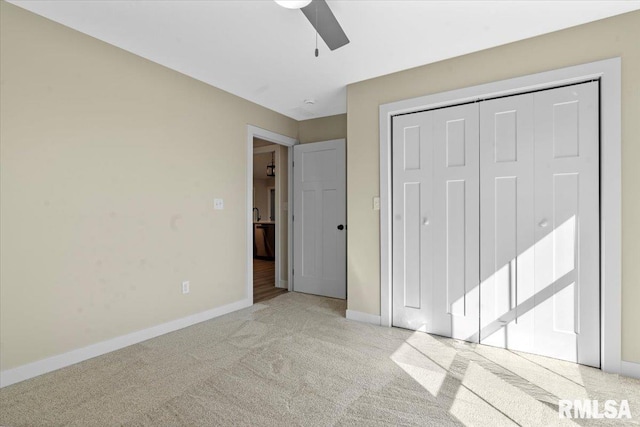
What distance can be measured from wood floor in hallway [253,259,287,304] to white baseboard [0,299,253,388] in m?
0.90

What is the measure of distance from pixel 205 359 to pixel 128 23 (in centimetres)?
262

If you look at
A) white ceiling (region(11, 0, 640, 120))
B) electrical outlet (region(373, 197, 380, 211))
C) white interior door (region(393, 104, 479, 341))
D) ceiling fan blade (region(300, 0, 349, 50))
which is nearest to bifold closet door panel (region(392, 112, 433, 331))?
white interior door (region(393, 104, 479, 341))

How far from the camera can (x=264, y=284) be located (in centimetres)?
525

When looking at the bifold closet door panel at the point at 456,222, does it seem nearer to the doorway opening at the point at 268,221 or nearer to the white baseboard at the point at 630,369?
the white baseboard at the point at 630,369

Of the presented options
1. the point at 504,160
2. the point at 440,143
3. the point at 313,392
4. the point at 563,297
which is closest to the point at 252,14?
the point at 440,143

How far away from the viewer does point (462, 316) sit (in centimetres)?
294

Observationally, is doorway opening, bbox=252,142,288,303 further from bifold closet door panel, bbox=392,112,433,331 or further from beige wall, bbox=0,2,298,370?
bifold closet door panel, bbox=392,112,433,331

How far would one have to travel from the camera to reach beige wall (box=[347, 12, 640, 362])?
7.47 feet

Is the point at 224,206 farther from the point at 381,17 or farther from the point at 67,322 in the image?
the point at 381,17

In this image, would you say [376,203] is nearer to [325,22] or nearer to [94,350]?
[325,22]

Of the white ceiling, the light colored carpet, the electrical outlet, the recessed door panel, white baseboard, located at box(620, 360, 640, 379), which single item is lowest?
the light colored carpet

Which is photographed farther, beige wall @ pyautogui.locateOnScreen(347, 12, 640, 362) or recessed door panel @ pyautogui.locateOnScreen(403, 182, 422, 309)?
recessed door panel @ pyautogui.locateOnScreen(403, 182, 422, 309)

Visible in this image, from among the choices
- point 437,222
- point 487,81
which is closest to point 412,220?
point 437,222

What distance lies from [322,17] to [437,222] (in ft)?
6.58
